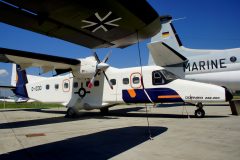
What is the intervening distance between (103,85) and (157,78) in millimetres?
3895

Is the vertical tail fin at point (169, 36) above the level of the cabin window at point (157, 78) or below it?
above

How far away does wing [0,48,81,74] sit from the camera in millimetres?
10830

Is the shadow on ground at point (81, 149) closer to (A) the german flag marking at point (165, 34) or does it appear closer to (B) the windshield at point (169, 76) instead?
(B) the windshield at point (169, 76)

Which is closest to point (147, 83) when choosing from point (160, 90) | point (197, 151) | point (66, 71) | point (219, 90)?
point (160, 90)

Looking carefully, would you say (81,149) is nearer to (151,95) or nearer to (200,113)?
(151,95)

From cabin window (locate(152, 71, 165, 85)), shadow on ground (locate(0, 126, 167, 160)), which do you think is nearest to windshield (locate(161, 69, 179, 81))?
cabin window (locate(152, 71, 165, 85))

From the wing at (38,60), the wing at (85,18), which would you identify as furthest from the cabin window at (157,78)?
the wing at (85,18)

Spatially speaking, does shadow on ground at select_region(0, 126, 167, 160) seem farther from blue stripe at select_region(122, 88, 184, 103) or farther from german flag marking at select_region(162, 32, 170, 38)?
german flag marking at select_region(162, 32, 170, 38)

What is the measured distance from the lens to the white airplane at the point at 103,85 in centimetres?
1215

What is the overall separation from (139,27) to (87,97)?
11.7m

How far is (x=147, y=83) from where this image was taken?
14016mm

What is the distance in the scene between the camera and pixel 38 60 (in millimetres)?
12609

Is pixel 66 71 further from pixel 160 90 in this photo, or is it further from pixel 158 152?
pixel 158 152

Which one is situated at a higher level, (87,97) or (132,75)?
(132,75)
